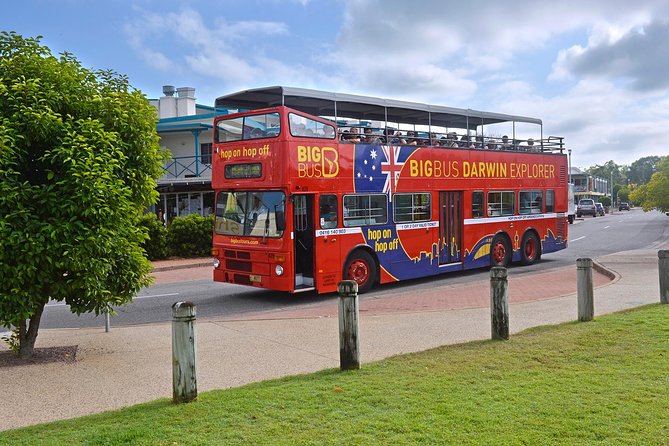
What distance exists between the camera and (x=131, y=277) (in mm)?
7910

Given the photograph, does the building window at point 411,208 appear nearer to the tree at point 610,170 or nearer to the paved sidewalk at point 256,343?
the paved sidewalk at point 256,343

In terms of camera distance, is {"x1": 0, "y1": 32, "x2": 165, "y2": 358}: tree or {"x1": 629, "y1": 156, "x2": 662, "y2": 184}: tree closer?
{"x1": 0, "y1": 32, "x2": 165, "y2": 358}: tree

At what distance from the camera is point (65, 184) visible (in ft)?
22.9

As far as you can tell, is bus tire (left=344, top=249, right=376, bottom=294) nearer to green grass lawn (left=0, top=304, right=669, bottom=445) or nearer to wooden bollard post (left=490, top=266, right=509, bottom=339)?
wooden bollard post (left=490, top=266, right=509, bottom=339)

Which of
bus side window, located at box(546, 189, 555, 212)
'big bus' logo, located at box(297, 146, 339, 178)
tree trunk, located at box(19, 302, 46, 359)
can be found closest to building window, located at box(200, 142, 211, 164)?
bus side window, located at box(546, 189, 555, 212)

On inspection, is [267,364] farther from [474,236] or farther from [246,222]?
[474,236]

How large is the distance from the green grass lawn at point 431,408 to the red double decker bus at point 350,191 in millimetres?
6158

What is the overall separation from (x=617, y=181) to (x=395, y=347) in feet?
598

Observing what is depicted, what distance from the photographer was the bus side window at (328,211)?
498 inches

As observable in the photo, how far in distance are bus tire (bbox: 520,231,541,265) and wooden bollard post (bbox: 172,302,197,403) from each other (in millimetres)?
14922

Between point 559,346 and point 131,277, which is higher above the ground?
point 131,277

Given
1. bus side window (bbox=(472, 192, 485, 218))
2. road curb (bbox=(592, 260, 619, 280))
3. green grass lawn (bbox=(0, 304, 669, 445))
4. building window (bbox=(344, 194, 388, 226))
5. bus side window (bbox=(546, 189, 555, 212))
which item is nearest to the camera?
green grass lawn (bbox=(0, 304, 669, 445))

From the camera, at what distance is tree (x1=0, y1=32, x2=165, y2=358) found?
680 cm

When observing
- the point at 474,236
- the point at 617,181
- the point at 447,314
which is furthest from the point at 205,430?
the point at 617,181
